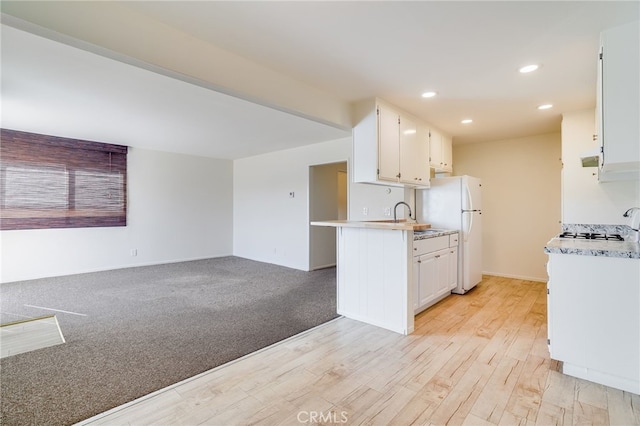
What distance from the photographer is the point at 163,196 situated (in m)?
6.34

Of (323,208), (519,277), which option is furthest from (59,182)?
(519,277)

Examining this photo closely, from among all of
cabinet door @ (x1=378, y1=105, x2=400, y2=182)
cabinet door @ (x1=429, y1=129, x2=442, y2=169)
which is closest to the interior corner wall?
cabinet door @ (x1=429, y1=129, x2=442, y2=169)

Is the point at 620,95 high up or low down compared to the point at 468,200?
up

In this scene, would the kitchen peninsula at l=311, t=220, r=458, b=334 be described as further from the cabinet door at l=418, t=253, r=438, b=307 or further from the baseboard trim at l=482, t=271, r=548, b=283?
the baseboard trim at l=482, t=271, r=548, b=283

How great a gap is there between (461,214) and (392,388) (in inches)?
114

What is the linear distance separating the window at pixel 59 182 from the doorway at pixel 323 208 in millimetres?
3671

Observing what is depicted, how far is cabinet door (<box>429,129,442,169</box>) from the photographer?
425cm

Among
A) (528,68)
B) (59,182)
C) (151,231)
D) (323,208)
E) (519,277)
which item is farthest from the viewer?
(151,231)

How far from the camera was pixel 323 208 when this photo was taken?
238 inches

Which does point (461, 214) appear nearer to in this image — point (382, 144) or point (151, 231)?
point (382, 144)
